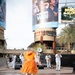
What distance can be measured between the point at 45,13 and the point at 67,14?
1363cm

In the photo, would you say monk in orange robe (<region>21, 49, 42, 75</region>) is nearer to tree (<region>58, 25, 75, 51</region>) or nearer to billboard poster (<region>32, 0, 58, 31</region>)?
tree (<region>58, 25, 75, 51</region>)

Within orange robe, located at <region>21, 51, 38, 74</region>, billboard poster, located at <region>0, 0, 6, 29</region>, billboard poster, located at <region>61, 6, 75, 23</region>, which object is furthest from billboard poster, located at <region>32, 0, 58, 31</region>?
orange robe, located at <region>21, 51, 38, 74</region>

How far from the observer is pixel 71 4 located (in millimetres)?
82188

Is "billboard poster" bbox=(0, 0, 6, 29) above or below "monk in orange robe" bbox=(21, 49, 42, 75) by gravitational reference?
above

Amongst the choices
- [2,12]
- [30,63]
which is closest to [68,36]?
[2,12]

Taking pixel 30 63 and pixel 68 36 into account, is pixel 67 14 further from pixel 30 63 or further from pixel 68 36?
pixel 30 63

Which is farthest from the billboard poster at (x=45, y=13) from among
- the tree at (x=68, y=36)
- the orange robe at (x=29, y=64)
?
the orange robe at (x=29, y=64)

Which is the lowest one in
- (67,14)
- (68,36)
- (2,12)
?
(68,36)

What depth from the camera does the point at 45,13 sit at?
92.5m

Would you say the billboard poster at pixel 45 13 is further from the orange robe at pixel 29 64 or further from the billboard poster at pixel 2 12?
the orange robe at pixel 29 64

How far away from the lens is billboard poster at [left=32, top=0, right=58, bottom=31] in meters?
91.0

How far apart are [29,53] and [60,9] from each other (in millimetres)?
73513

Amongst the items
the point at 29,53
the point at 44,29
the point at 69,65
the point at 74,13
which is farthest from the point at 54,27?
the point at 29,53

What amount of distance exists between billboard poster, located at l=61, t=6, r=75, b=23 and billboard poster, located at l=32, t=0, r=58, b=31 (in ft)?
30.4
